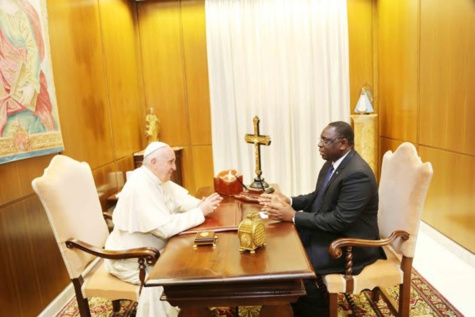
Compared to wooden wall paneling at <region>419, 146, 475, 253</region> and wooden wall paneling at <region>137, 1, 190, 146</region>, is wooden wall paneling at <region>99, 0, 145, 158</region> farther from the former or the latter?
wooden wall paneling at <region>419, 146, 475, 253</region>

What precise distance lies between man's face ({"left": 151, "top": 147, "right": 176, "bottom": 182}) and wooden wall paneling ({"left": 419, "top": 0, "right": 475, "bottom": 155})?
2546mm

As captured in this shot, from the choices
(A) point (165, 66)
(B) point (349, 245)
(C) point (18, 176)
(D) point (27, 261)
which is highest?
(A) point (165, 66)

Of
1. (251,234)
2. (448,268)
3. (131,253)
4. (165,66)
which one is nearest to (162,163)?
(131,253)

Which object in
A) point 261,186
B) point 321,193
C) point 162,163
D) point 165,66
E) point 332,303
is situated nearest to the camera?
point 332,303

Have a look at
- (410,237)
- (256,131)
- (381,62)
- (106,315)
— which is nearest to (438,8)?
(381,62)

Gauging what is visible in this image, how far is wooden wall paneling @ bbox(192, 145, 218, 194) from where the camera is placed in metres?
5.26

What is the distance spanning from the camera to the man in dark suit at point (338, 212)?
6.50 ft

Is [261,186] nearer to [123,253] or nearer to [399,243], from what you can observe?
[399,243]

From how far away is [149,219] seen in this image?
1.90 m

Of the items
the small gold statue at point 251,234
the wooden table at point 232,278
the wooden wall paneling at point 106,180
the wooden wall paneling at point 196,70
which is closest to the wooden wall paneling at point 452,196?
the wooden table at point 232,278

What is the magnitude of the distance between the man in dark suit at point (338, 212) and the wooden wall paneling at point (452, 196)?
1512mm

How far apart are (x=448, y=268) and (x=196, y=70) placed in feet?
12.7

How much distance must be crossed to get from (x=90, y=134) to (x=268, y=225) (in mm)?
2251

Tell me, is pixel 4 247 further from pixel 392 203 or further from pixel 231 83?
pixel 231 83
